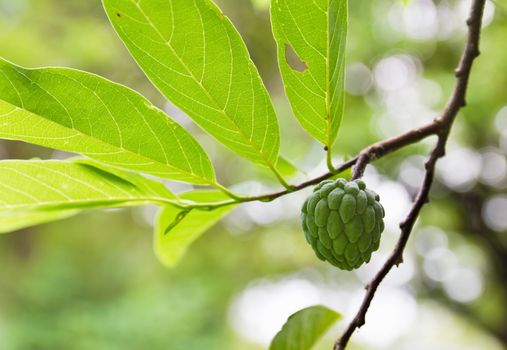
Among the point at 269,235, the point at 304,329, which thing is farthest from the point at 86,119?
the point at 269,235

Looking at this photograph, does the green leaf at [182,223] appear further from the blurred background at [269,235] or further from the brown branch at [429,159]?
the blurred background at [269,235]

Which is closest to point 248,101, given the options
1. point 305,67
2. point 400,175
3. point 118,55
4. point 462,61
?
point 305,67

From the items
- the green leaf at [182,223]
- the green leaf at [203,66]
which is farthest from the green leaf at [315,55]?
the green leaf at [182,223]

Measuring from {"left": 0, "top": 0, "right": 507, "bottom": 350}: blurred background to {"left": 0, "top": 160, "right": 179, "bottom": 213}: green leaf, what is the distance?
8.64ft

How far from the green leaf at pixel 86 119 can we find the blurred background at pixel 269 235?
105 inches

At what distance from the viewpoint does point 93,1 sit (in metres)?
4.84

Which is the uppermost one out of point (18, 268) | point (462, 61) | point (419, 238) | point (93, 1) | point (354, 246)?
point (93, 1)

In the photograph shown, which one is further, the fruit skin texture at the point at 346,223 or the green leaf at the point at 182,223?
the green leaf at the point at 182,223

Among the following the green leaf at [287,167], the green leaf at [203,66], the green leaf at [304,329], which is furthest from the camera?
the green leaf at [287,167]

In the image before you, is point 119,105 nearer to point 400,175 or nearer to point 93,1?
point 400,175

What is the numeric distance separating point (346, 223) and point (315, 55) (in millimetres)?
142

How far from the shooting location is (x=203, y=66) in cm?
48

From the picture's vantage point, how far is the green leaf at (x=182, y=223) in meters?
0.62

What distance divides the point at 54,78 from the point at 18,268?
5.88m
